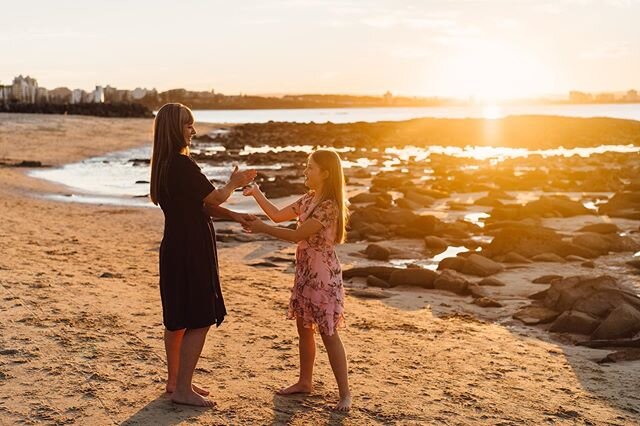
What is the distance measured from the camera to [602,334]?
788cm

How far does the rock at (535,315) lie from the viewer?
28.4ft

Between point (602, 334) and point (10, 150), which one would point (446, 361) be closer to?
point (602, 334)

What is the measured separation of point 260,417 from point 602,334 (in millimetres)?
4204

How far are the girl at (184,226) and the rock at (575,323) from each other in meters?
4.50

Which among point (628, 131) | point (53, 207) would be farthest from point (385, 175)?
point (628, 131)

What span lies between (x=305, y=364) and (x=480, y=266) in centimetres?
637

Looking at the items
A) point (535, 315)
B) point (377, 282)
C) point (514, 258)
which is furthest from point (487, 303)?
point (514, 258)

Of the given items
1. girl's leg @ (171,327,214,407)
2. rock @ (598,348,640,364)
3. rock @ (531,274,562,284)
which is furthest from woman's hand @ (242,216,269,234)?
rock @ (531,274,562,284)

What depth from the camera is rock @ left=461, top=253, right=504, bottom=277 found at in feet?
37.6

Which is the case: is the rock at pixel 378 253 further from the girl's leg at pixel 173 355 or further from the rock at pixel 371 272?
the girl's leg at pixel 173 355

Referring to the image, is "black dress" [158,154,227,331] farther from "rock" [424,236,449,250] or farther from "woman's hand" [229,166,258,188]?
"rock" [424,236,449,250]

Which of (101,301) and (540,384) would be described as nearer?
(540,384)

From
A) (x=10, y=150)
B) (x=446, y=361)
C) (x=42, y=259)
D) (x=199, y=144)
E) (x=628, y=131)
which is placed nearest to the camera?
(x=446, y=361)

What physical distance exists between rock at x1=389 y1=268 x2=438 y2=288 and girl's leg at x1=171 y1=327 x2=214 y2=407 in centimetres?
554
